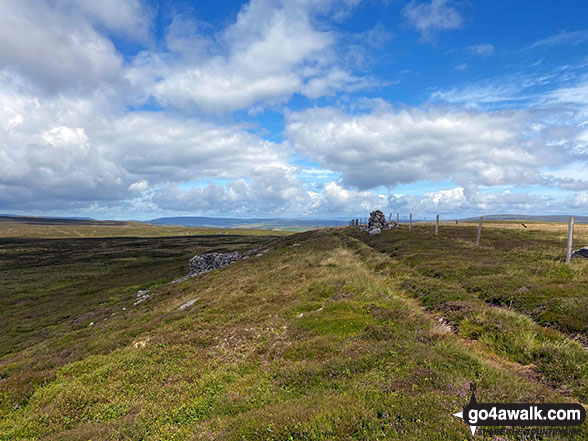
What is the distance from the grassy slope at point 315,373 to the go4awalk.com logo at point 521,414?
0.67ft

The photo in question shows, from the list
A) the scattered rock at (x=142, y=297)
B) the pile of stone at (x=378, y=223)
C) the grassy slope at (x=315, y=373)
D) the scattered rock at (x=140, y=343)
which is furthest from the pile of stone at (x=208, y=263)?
the scattered rock at (x=140, y=343)

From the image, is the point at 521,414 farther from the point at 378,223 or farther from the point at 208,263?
the point at 378,223

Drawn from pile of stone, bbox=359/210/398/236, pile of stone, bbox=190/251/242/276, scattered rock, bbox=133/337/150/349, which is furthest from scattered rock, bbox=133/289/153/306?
pile of stone, bbox=359/210/398/236

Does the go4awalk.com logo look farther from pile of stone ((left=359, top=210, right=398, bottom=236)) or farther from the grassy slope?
pile of stone ((left=359, top=210, right=398, bottom=236))

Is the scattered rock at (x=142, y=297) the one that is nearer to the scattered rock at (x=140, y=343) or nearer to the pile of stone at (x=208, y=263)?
the pile of stone at (x=208, y=263)

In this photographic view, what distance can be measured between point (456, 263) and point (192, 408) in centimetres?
2282

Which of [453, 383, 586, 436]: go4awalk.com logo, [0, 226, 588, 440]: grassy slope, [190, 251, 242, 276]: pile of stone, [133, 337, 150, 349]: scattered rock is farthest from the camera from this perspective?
[190, 251, 242, 276]: pile of stone

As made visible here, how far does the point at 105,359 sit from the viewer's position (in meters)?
14.3

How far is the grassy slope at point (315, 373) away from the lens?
6.94 metres

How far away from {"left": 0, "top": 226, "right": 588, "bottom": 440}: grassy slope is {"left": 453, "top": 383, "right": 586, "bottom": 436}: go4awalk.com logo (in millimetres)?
205

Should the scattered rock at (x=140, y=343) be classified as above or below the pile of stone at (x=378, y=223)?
below

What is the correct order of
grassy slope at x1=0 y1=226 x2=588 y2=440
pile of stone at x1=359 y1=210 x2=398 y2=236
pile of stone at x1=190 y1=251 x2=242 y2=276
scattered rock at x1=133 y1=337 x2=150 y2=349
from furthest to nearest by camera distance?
pile of stone at x1=359 y1=210 x2=398 y2=236, pile of stone at x1=190 y1=251 x2=242 y2=276, scattered rock at x1=133 y1=337 x2=150 y2=349, grassy slope at x1=0 y1=226 x2=588 y2=440

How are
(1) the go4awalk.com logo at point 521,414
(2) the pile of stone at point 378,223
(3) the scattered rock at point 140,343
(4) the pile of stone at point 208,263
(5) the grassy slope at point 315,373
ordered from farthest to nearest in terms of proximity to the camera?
(2) the pile of stone at point 378,223 → (4) the pile of stone at point 208,263 → (3) the scattered rock at point 140,343 → (5) the grassy slope at point 315,373 → (1) the go4awalk.com logo at point 521,414

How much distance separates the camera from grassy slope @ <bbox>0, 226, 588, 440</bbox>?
6.94 m
